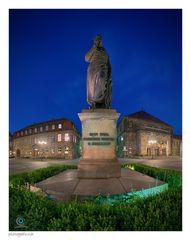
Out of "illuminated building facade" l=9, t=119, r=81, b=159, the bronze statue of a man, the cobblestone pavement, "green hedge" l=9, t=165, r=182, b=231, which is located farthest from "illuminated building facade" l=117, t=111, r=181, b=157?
"green hedge" l=9, t=165, r=182, b=231

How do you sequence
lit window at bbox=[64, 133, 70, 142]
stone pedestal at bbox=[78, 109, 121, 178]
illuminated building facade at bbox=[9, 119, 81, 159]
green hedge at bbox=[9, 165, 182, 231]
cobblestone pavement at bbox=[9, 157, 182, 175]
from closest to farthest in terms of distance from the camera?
green hedge at bbox=[9, 165, 182, 231], stone pedestal at bbox=[78, 109, 121, 178], cobblestone pavement at bbox=[9, 157, 182, 175], illuminated building facade at bbox=[9, 119, 81, 159], lit window at bbox=[64, 133, 70, 142]

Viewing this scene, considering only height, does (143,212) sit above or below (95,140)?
below

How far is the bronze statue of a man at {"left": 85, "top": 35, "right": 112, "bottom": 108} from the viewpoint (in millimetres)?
9594

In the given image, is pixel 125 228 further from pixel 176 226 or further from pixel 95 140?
pixel 95 140

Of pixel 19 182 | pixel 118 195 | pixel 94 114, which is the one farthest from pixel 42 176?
pixel 118 195

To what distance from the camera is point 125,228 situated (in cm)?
487

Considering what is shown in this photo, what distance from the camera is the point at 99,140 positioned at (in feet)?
30.2

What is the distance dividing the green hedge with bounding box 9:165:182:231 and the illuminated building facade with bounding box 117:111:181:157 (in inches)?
2838

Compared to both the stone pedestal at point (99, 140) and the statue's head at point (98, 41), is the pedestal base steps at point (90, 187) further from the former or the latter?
the statue's head at point (98, 41)

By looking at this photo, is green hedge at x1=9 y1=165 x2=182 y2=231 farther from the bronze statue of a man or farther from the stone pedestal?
the bronze statue of a man

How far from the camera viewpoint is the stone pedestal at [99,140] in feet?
29.4

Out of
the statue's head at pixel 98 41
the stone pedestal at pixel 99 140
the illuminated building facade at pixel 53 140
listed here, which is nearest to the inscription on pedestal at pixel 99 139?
the stone pedestal at pixel 99 140
